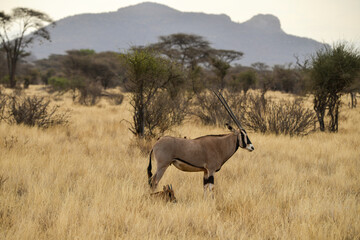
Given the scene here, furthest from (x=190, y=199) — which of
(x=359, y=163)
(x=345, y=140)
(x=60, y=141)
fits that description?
(x=345, y=140)

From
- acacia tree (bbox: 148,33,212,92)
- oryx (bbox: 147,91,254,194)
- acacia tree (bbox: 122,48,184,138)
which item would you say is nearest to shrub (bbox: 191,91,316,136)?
acacia tree (bbox: 122,48,184,138)

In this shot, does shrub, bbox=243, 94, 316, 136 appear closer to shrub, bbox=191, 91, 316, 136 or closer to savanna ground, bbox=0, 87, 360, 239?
shrub, bbox=191, 91, 316, 136

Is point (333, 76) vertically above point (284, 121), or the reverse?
point (333, 76)

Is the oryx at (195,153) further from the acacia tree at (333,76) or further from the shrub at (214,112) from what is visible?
the acacia tree at (333,76)

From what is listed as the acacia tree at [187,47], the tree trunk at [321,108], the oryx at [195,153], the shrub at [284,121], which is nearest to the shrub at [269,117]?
the shrub at [284,121]

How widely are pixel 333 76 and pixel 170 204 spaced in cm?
925

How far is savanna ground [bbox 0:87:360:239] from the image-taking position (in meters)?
2.86

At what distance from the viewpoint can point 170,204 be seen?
11.5 feet

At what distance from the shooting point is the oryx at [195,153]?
3.42m

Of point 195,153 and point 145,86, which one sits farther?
point 145,86

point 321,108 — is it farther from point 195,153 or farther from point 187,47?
point 187,47

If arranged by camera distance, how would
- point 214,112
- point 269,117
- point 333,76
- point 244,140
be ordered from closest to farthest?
1. point 244,140
2. point 269,117
3. point 333,76
4. point 214,112

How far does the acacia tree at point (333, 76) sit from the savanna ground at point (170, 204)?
14.3 feet

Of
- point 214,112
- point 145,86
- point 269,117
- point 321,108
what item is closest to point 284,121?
point 269,117
